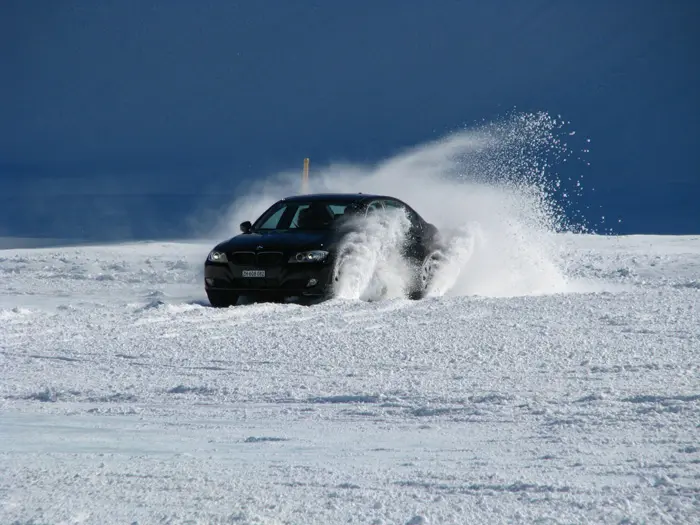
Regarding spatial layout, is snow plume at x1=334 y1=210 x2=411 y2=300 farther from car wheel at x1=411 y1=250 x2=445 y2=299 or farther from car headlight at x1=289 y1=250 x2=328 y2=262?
car headlight at x1=289 y1=250 x2=328 y2=262

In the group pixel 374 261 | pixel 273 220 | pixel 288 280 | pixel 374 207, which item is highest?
pixel 374 207

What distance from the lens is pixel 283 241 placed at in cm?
1156

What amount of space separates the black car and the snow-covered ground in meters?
0.37

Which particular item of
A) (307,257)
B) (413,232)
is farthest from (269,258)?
(413,232)

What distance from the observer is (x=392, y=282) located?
40.6 feet

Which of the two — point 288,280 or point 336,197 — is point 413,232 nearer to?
point 336,197

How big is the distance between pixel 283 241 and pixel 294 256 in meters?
0.37

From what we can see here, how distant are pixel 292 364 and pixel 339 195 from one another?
585 centimetres

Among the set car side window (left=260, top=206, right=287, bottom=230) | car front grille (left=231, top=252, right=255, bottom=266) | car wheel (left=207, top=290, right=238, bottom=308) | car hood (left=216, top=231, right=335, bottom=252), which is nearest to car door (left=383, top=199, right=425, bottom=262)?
car hood (left=216, top=231, right=335, bottom=252)

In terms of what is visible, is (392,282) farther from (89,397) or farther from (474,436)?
(474,436)

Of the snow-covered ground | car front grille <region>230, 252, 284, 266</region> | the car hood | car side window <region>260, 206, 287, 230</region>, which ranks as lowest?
the snow-covered ground

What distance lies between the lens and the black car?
1128 cm

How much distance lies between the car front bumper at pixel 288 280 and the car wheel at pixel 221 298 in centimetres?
19

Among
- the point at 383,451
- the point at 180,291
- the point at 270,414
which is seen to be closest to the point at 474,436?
the point at 383,451
